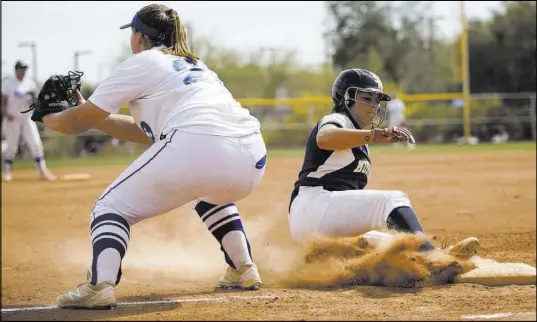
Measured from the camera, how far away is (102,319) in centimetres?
446

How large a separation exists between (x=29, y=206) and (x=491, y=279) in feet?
27.0

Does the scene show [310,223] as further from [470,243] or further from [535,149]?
[535,149]

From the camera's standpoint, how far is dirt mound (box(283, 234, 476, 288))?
17.5 feet

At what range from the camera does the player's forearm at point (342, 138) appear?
17.7ft

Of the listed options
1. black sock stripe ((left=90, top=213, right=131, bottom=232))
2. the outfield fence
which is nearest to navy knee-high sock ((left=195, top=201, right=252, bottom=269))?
black sock stripe ((left=90, top=213, right=131, bottom=232))

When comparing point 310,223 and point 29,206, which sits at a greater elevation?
point 310,223

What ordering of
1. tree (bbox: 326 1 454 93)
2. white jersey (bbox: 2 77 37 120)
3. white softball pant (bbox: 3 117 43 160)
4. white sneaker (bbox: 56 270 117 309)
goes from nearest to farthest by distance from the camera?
white sneaker (bbox: 56 270 117 309), white softball pant (bbox: 3 117 43 160), white jersey (bbox: 2 77 37 120), tree (bbox: 326 1 454 93)

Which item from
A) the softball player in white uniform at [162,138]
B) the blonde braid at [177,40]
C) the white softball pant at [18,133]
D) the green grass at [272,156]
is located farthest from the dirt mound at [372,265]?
the green grass at [272,156]

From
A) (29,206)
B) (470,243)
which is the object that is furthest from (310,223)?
(29,206)

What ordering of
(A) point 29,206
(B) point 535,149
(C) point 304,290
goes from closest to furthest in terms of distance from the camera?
(C) point 304,290 → (A) point 29,206 → (B) point 535,149

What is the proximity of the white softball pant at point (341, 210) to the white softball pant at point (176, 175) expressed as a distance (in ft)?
2.88

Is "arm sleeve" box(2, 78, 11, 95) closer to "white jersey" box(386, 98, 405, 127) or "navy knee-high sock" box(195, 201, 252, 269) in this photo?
"navy knee-high sock" box(195, 201, 252, 269)

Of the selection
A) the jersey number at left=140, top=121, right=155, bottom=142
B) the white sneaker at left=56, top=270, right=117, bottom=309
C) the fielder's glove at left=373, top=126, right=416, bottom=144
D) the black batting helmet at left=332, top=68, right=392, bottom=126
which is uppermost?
the black batting helmet at left=332, top=68, right=392, bottom=126

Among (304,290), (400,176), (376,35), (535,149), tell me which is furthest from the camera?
(376,35)
